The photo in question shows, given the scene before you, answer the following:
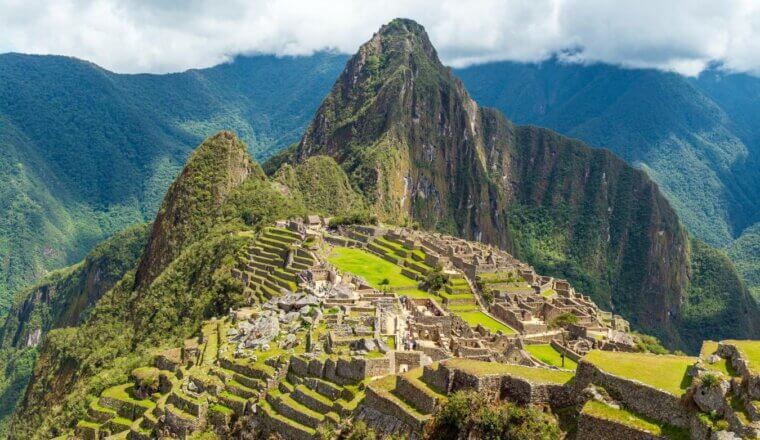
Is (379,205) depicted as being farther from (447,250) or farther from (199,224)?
(447,250)

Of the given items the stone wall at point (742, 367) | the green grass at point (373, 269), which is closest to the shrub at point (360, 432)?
the stone wall at point (742, 367)

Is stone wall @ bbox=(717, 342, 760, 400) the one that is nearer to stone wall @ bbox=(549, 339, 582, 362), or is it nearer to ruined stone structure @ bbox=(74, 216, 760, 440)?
ruined stone structure @ bbox=(74, 216, 760, 440)

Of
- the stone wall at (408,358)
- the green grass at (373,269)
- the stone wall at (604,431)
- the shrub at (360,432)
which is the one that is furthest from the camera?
the green grass at (373,269)

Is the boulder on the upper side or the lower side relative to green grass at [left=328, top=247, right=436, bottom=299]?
lower

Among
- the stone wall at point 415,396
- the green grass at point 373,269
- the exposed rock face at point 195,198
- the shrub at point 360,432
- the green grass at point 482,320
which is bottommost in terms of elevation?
the shrub at point 360,432

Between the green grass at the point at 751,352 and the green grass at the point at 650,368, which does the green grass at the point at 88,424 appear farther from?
the green grass at the point at 751,352

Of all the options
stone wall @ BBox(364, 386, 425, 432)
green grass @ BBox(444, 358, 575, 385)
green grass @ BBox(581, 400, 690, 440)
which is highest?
green grass @ BBox(444, 358, 575, 385)

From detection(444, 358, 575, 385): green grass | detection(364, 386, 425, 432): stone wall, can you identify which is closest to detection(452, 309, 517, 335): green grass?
detection(364, 386, 425, 432): stone wall

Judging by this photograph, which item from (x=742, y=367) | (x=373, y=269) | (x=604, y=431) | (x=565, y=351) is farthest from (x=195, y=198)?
(x=742, y=367)
